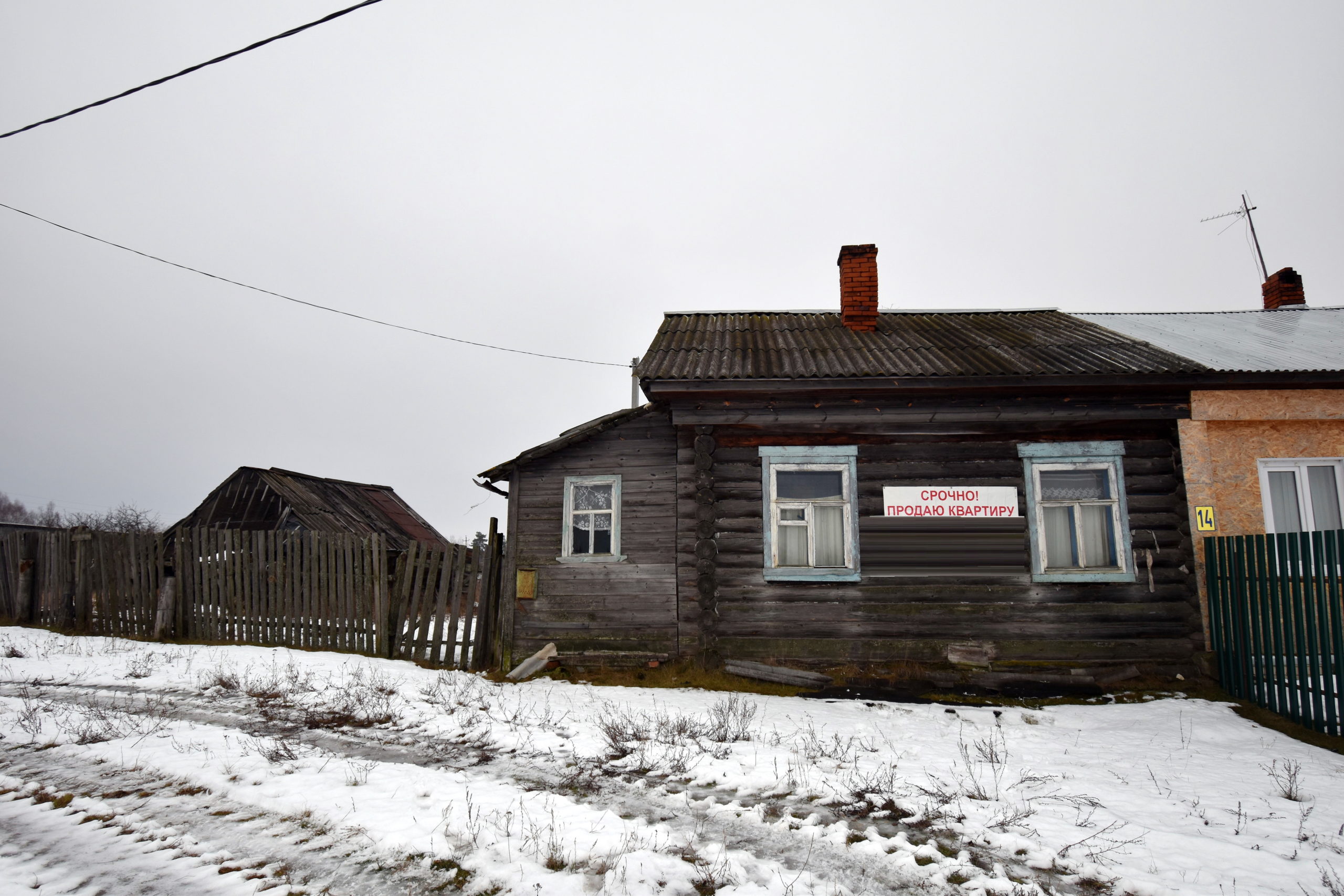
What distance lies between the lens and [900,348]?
10266mm

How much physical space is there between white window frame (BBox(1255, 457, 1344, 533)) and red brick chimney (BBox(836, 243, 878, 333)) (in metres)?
5.74

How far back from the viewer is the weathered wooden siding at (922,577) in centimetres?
866

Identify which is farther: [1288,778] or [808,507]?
[808,507]

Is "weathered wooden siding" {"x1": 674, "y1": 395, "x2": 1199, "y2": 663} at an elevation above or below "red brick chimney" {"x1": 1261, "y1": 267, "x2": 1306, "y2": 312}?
below

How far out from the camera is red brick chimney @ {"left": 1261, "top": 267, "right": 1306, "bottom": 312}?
14.9 metres

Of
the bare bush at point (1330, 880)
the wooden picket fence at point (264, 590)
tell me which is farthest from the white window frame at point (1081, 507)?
the wooden picket fence at point (264, 590)

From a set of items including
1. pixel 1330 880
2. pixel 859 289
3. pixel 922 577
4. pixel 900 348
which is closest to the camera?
pixel 1330 880

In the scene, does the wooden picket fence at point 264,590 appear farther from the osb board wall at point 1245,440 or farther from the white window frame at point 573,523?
the osb board wall at point 1245,440

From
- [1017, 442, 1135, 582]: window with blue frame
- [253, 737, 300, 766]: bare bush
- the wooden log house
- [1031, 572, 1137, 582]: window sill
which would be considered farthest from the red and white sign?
[253, 737, 300, 766]: bare bush

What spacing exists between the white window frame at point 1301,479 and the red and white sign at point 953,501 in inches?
131

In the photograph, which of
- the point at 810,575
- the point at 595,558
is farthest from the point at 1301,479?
the point at 595,558

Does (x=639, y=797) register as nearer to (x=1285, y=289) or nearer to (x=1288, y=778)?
(x=1288, y=778)

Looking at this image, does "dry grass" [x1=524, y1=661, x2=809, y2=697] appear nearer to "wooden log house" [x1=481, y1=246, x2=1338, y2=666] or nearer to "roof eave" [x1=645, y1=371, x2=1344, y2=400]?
"wooden log house" [x1=481, y1=246, x2=1338, y2=666]

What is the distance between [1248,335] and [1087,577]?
6.24m
